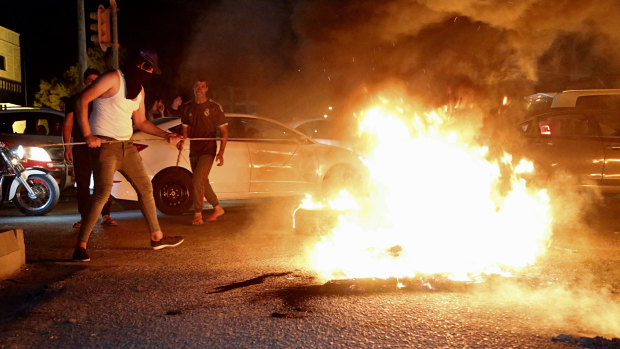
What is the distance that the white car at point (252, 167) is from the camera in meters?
8.89

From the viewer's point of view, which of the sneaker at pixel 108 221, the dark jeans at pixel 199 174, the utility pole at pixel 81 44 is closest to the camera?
the dark jeans at pixel 199 174

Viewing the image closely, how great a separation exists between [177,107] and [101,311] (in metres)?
8.31

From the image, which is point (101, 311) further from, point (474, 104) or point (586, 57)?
point (586, 57)

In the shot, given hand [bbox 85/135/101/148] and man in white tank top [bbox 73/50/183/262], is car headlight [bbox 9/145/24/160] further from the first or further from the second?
hand [bbox 85/135/101/148]

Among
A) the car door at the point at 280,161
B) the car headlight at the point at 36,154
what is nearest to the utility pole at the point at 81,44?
the car headlight at the point at 36,154

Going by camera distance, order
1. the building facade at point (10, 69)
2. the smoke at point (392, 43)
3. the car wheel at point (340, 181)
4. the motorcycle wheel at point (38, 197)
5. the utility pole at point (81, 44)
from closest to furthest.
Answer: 1. the smoke at point (392, 43)
2. the motorcycle wheel at point (38, 197)
3. the car wheel at point (340, 181)
4. the utility pole at point (81, 44)
5. the building facade at point (10, 69)

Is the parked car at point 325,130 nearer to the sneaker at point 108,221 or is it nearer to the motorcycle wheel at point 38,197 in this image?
the motorcycle wheel at point 38,197

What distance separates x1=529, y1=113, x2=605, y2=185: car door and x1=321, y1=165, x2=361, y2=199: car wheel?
2983 millimetres

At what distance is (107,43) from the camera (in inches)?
502

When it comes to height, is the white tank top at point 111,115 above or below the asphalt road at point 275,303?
above

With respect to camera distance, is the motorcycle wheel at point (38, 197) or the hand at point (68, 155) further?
the motorcycle wheel at point (38, 197)

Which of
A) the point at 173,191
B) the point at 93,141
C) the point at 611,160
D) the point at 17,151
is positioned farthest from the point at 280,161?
the point at 611,160

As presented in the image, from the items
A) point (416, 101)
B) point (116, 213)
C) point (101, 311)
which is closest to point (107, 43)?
point (116, 213)

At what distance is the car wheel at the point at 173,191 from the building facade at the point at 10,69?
121 ft
